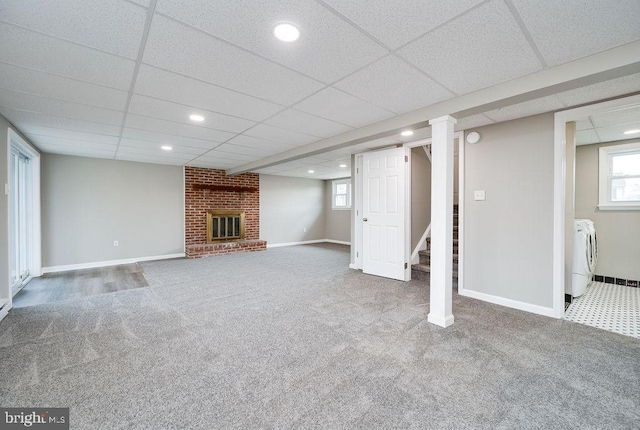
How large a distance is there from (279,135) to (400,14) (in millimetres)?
2593

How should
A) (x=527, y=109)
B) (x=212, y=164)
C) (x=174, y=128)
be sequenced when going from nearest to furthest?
(x=527, y=109) < (x=174, y=128) < (x=212, y=164)

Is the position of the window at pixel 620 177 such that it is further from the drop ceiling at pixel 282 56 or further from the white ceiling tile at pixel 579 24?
the white ceiling tile at pixel 579 24

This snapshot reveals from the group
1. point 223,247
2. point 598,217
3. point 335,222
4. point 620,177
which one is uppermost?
point 620,177

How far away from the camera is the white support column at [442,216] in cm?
263

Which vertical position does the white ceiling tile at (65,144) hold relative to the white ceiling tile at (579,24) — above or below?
above

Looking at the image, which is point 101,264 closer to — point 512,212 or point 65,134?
point 65,134

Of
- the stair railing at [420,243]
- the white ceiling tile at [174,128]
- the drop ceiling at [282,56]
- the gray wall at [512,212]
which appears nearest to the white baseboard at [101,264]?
the drop ceiling at [282,56]

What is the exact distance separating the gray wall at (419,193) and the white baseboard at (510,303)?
4.47 ft

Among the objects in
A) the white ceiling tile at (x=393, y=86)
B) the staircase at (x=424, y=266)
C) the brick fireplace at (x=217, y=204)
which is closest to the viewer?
the white ceiling tile at (x=393, y=86)

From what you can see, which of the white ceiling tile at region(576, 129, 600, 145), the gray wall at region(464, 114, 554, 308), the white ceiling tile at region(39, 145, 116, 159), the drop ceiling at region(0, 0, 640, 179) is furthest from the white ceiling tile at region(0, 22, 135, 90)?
the white ceiling tile at region(576, 129, 600, 145)

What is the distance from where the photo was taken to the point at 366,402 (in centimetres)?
162

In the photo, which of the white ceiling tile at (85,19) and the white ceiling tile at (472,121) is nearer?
the white ceiling tile at (85,19)

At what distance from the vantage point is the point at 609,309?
3088 millimetres

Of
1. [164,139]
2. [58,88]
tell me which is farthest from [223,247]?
[58,88]
